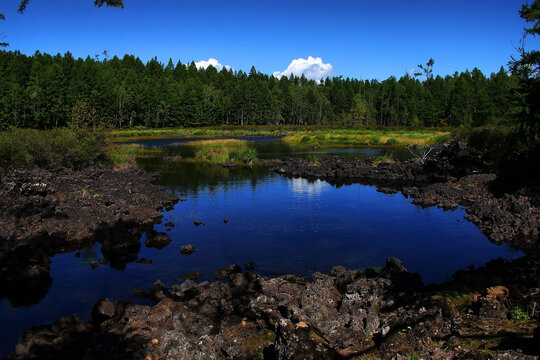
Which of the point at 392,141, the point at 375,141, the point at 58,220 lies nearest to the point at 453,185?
the point at 58,220

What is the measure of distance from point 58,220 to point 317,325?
542 inches

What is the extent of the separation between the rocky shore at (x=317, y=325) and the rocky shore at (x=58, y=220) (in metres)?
4.65

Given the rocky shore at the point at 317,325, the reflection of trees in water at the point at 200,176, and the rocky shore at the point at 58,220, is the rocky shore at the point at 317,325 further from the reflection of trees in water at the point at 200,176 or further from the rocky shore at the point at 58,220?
the reflection of trees in water at the point at 200,176

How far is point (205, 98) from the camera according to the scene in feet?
406

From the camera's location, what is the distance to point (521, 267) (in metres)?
11.6

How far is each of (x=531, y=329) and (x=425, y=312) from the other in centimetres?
180

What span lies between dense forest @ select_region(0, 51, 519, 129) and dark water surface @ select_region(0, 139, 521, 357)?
6008 centimetres

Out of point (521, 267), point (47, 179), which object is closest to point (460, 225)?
point (521, 267)

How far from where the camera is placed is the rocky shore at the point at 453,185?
18.9 metres

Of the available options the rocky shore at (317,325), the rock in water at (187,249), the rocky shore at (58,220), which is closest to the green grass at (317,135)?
the rocky shore at (58,220)

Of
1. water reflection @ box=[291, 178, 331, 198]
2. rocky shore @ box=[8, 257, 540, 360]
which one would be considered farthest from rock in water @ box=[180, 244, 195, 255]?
water reflection @ box=[291, 178, 331, 198]

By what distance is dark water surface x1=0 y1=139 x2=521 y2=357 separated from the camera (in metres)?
12.6

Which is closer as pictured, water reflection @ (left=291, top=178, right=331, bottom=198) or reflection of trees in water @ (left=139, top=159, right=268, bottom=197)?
water reflection @ (left=291, top=178, right=331, bottom=198)

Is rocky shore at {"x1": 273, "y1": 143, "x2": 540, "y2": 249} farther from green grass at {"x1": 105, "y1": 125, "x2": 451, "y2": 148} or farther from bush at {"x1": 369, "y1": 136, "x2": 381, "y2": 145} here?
bush at {"x1": 369, "y1": 136, "x2": 381, "y2": 145}
